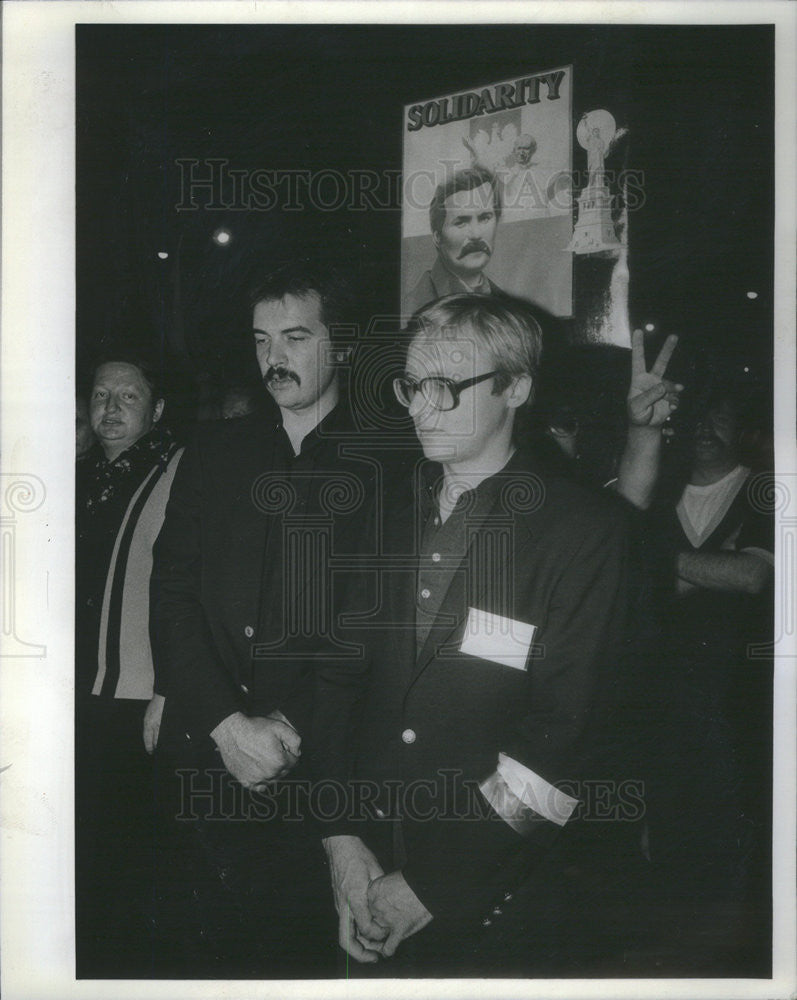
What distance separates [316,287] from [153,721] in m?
1.08

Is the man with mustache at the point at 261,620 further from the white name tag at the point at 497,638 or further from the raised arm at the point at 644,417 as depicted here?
the raised arm at the point at 644,417

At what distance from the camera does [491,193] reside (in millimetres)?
1961

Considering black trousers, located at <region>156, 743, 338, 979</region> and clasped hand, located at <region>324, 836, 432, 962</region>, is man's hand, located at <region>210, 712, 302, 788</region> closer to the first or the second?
black trousers, located at <region>156, 743, 338, 979</region>

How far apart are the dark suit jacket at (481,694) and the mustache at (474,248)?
19.2 inches

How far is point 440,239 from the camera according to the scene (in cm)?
195

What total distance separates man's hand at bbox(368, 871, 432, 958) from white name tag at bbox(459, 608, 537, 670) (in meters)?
0.55

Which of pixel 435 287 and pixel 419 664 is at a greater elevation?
pixel 435 287

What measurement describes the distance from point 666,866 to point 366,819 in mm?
713

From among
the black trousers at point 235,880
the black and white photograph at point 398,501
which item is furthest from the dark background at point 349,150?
the black trousers at point 235,880

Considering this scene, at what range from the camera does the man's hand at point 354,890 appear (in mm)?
1943

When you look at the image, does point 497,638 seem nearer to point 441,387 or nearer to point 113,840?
point 441,387

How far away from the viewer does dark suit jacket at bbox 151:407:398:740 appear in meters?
1.95

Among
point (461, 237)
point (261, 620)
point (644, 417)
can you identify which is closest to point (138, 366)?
point (261, 620)

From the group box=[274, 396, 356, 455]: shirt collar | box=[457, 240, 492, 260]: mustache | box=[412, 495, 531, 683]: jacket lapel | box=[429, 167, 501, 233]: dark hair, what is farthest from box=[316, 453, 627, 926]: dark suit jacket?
box=[429, 167, 501, 233]: dark hair
